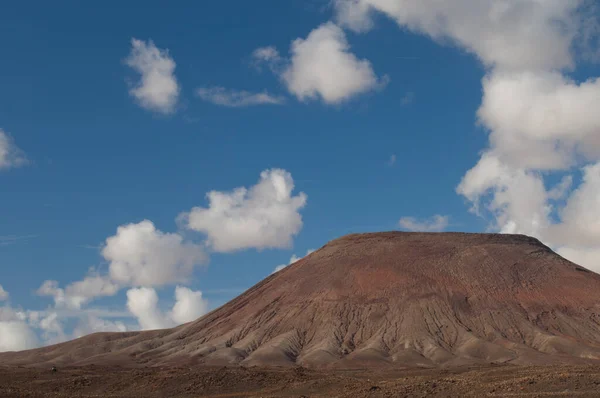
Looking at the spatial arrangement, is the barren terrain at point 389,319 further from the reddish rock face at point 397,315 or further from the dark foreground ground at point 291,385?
the dark foreground ground at point 291,385

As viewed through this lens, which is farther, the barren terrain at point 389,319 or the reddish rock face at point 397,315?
the reddish rock face at point 397,315

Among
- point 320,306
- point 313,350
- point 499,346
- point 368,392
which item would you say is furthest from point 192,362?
point 368,392

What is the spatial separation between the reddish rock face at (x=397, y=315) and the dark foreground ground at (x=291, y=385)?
4569 centimetres

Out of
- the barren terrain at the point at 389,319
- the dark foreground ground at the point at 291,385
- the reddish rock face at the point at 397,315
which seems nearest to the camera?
the dark foreground ground at the point at 291,385

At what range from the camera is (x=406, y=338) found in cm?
12962

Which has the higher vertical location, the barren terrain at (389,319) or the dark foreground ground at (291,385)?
the barren terrain at (389,319)

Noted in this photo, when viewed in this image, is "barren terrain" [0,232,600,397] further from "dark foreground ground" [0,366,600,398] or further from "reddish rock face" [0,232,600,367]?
"dark foreground ground" [0,366,600,398]

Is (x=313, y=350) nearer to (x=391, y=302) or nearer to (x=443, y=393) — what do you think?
(x=391, y=302)

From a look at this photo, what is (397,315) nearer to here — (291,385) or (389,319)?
(389,319)

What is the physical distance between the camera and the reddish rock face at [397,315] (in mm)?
121938

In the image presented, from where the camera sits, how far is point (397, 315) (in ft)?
459

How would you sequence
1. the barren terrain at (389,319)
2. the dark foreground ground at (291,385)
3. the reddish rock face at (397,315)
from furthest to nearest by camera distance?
the reddish rock face at (397,315), the barren terrain at (389,319), the dark foreground ground at (291,385)

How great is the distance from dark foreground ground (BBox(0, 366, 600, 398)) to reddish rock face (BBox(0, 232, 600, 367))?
45687 mm

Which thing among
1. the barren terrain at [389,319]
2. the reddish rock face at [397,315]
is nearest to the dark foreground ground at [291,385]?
the barren terrain at [389,319]
